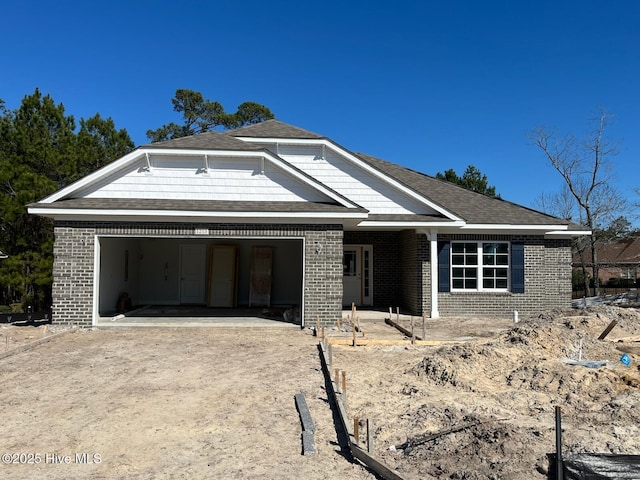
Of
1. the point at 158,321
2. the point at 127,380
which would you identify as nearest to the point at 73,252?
the point at 158,321

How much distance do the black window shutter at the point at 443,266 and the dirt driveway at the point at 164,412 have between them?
6.43 m

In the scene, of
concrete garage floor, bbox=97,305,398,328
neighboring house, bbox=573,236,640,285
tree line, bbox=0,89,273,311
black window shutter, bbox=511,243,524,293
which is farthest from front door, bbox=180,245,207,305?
neighboring house, bbox=573,236,640,285

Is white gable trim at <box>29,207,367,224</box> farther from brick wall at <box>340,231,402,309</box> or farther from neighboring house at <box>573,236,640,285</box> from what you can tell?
neighboring house at <box>573,236,640,285</box>

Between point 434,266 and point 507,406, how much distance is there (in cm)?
923

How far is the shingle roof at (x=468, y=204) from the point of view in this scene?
16297 millimetres

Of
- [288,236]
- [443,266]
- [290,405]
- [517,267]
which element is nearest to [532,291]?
[517,267]

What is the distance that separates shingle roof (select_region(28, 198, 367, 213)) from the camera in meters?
12.9

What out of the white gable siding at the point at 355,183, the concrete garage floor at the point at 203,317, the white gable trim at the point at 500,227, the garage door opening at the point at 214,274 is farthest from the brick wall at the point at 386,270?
the white gable trim at the point at 500,227

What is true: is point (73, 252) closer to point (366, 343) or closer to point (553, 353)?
point (366, 343)

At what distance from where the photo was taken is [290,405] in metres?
6.93

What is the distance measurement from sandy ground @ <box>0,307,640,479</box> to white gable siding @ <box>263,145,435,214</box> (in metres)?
5.55

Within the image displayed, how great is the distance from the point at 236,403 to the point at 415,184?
14.2 metres

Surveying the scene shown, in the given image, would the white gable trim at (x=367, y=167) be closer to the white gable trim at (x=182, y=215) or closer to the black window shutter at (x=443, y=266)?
the black window shutter at (x=443, y=266)

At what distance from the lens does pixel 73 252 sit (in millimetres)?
13070
